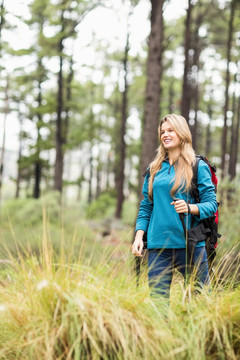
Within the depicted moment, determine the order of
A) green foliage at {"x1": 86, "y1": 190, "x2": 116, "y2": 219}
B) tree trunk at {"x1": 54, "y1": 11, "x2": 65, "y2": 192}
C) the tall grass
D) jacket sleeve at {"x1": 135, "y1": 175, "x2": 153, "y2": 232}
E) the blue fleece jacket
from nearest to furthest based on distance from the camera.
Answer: the tall grass
the blue fleece jacket
jacket sleeve at {"x1": 135, "y1": 175, "x2": 153, "y2": 232}
tree trunk at {"x1": 54, "y1": 11, "x2": 65, "y2": 192}
green foliage at {"x1": 86, "y1": 190, "x2": 116, "y2": 219}

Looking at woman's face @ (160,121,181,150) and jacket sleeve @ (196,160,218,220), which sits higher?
woman's face @ (160,121,181,150)

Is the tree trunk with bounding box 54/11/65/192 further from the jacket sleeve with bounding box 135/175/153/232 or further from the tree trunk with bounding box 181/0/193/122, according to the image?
the jacket sleeve with bounding box 135/175/153/232

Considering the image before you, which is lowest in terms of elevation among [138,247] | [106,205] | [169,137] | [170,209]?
[106,205]

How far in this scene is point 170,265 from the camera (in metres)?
2.87

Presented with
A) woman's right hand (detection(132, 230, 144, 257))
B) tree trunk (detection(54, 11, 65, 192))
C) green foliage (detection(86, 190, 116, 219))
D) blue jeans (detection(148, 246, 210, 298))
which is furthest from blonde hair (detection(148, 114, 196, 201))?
green foliage (detection(86, 190, 116, 219))

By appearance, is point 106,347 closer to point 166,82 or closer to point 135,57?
point 135,57

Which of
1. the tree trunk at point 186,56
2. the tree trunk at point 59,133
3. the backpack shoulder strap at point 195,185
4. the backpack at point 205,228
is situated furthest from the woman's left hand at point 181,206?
the tree trunk at point 59,133

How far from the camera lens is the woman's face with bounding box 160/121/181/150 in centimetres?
296

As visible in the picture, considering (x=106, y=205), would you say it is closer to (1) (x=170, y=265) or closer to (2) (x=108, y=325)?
(1) (x=170, y=265)

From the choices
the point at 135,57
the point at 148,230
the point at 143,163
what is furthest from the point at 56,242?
the point at 135,57

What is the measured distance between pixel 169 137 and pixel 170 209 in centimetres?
58

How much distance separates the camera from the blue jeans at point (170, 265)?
9.12 ft

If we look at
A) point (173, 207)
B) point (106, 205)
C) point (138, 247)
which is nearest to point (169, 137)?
point (173, 207)

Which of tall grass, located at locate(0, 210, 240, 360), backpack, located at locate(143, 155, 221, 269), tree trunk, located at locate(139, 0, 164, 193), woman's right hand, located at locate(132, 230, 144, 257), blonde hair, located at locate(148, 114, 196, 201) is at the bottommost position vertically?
tall grass, located at locate(0, 210, 240, 360)
